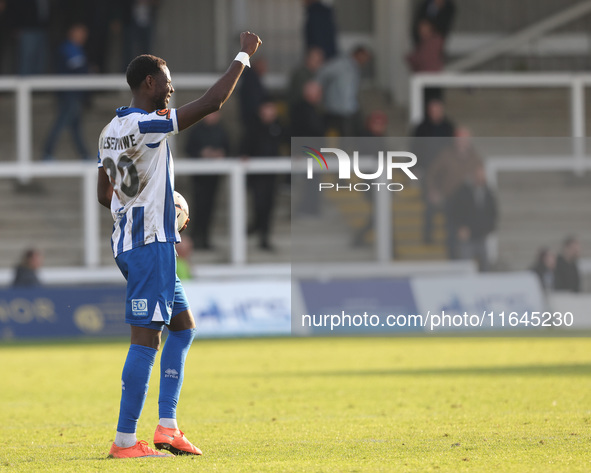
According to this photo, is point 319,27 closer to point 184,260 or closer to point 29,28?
point 29,28

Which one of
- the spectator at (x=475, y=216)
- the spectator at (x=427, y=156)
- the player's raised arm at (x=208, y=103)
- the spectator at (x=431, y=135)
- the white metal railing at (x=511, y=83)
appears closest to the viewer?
the player's raised arm at (x=208, y=103)

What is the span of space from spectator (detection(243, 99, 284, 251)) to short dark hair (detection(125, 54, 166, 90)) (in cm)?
1202

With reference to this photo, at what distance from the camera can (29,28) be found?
2072cm

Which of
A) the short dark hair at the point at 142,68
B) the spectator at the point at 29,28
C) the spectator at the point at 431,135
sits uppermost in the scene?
the spectator at the point at 29,28

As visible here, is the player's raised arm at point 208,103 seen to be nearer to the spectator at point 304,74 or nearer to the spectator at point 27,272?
the spectator at point 27,272

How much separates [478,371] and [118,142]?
617 centimetres

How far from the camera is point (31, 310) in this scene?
1686 cm

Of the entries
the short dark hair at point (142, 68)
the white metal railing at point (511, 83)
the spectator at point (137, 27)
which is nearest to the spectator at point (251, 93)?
the spectator at point (137, 27)

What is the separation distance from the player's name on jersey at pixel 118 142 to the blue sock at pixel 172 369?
3.60ft

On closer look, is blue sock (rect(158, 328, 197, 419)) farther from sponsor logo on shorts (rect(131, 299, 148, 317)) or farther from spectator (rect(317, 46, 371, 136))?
spectator (rect(317, 46, 371, 136))

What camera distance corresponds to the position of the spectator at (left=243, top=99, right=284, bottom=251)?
18281mm

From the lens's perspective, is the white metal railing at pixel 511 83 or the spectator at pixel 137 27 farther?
the spectator at pixel 137 27
